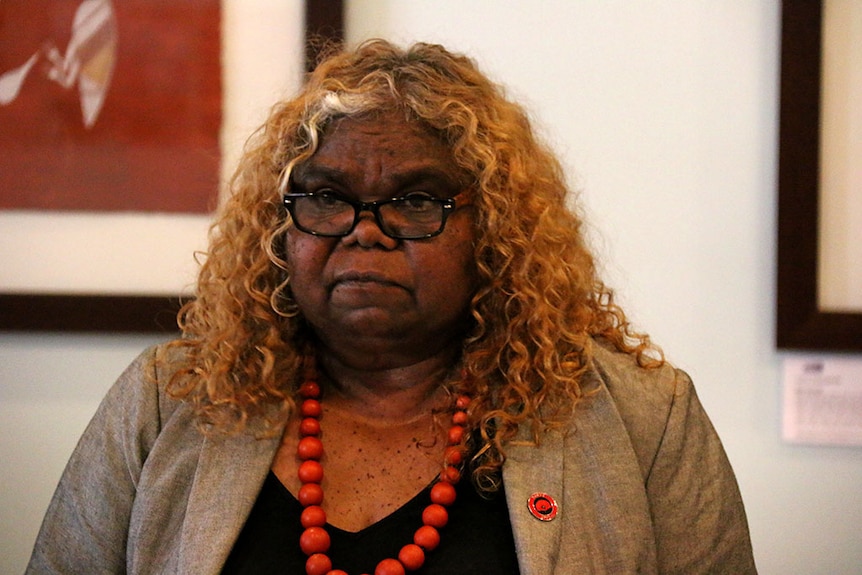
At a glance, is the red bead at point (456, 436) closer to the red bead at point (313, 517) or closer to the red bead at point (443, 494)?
the red bead at point (443, 494)

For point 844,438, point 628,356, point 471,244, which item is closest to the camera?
point 471,244

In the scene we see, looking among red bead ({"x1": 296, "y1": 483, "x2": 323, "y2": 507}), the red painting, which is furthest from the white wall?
red bead ({"x1": 296, "y1": 483, "x2": 323, "y2": 507})

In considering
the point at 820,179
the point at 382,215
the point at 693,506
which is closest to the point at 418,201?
the point at 382,215

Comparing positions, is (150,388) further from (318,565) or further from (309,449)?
(318,565)

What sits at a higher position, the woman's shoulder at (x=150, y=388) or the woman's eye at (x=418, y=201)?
the woman's eye at (x=418, y=201)

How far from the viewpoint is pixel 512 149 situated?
1251 millimetres

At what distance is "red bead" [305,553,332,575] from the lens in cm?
110

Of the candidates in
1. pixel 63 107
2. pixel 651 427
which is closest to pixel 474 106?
pixel 651 427

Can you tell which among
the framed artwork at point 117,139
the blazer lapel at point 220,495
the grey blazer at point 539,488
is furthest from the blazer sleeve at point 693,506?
the framed artwork at point 117,139

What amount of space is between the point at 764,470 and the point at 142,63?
1.33 metres

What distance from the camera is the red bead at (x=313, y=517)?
1142 millimetres

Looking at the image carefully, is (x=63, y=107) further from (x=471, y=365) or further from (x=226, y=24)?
(x=471, y=365)

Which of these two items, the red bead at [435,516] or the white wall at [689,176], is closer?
the red bead at [435,516]

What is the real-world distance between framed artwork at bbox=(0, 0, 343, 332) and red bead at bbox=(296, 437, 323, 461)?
0.53 metres
